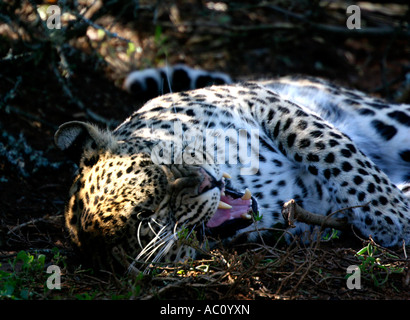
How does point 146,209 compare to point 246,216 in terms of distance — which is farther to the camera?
point 246,216

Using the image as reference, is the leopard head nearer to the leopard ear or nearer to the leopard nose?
the leopard nose

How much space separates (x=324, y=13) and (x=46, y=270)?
5.65 meters

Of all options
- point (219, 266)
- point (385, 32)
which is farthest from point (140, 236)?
point (385, 32)

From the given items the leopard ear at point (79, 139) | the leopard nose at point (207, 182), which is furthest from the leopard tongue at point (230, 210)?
the leopard ear at point (79, 139)

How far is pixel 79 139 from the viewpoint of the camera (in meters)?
3.94

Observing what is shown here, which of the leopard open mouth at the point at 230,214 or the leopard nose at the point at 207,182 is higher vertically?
the leopard nose at the point at 207,182

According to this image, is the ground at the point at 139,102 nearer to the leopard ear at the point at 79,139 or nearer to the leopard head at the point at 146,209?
the leopard head at the point at 146,209

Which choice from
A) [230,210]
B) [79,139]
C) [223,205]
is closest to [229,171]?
[230,210]

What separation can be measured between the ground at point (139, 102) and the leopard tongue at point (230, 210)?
19 cm

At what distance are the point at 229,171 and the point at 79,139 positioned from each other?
1.05 m

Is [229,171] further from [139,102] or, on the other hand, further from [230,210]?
[139,102]

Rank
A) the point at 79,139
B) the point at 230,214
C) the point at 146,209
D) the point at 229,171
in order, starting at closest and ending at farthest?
the point at 146,209, the point at 230,214, the point at 79,139, the point at 229,171

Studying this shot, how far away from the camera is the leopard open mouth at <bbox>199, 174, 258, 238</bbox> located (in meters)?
3.63

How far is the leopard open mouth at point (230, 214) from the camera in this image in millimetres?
3631
